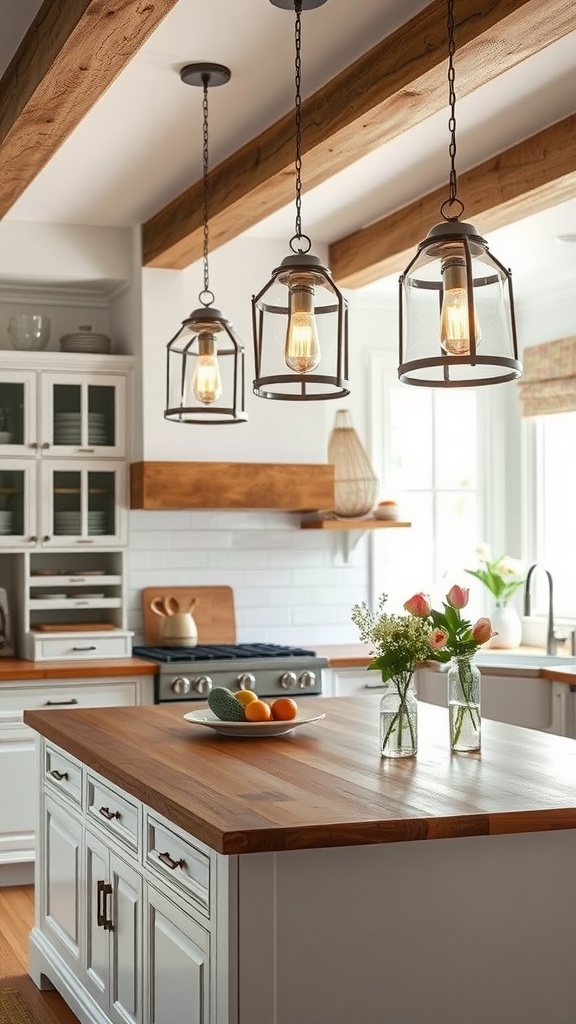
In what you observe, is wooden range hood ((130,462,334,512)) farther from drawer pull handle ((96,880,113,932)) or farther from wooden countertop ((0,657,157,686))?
drawer pull handle ((96,880,113,932))

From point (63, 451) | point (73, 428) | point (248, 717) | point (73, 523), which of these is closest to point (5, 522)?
point (73, 523)

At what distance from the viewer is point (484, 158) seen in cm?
470

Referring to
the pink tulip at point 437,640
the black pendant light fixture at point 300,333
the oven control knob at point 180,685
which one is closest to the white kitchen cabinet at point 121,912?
the pink tulip at point 437,640

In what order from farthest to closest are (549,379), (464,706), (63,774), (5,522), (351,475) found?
(549,379) → (351,475) → (5,522) → (63,774) → (464,706)

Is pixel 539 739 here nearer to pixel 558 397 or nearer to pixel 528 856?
pixel 528 856

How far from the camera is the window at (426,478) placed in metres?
6.68

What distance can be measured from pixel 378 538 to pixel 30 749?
7.24 ft

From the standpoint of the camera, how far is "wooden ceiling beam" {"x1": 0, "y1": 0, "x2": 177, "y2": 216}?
2.96 m

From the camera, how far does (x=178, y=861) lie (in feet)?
9.01

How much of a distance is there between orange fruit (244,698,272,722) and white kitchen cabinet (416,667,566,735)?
2030mm

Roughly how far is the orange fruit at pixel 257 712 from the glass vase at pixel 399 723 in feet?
1.47

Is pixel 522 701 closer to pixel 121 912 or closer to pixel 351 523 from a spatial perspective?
pixel 351 523

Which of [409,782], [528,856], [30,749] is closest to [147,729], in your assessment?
[409,782]

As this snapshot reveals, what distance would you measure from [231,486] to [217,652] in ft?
2.61
